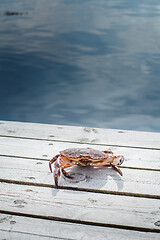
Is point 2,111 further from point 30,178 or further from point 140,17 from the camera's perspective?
point 140,17

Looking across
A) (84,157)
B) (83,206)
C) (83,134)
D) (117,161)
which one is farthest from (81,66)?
(83,206)

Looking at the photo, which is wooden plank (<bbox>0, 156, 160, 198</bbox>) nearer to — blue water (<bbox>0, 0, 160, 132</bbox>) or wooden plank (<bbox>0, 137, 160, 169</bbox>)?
wooden plank (<bbox>0, 137, 160, 169</bbox>)

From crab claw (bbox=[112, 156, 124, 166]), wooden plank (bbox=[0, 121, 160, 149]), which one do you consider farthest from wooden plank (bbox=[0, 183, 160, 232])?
wooden plank (bbox=[0, 121, 160, 149])

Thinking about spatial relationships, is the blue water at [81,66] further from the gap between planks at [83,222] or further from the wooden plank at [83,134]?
the gap between planks at [83,222]

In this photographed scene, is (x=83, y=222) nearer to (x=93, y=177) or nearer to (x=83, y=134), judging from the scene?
(x=93, y=177)

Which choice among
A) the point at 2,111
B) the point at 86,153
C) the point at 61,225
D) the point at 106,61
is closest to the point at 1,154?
the point at 86,153

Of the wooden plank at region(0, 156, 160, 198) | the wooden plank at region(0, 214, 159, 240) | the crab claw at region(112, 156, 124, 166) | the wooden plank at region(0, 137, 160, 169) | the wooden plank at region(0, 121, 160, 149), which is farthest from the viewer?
the wooden plank at region(0, 121, 160, 149)

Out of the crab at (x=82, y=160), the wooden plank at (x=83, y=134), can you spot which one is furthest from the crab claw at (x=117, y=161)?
the wooden plank at (x=83, y=134)
